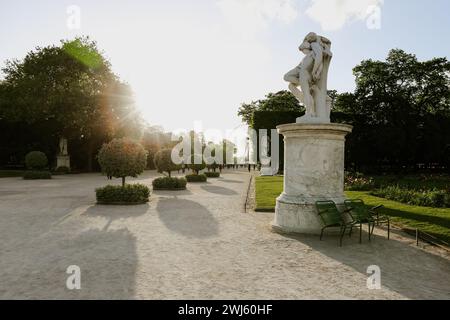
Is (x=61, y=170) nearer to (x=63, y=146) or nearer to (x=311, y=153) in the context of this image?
(x=63, y=146)

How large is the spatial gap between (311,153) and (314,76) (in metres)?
2.04

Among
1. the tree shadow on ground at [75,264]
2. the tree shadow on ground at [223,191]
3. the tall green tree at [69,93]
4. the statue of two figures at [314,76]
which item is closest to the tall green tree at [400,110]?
the tree shadow on ground at [223,191]

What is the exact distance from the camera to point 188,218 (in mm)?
11609

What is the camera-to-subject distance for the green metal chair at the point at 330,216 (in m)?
8.30

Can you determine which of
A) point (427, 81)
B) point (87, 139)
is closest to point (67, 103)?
point (87, 139)

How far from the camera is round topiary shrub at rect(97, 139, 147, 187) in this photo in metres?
15.6

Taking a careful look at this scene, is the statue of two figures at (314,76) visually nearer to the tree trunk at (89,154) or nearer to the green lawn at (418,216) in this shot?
the green lawn at (418,216)

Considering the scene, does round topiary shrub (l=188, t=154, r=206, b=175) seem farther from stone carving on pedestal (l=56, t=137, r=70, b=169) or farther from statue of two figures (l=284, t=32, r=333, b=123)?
statue of two figures (l=284, t=32, r=333, b=123)

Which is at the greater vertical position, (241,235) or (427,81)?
(427,81)

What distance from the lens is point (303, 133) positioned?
931 cm

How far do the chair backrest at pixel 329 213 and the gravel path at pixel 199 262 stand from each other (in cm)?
49

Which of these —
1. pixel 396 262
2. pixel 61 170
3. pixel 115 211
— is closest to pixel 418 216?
pixel 396 262
